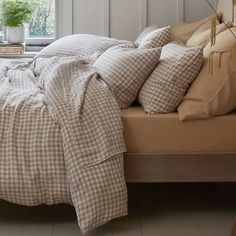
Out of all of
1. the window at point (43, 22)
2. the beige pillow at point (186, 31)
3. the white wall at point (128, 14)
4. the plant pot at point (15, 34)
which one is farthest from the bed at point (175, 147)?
the window at point (43, 22)

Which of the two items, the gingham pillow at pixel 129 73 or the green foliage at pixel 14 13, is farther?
the green foliage at pixel 14 13

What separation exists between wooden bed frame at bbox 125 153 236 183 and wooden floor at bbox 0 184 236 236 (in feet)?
0.76

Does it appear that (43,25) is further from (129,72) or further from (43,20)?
(129,72)

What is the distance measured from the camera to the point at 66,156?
85.7 inches

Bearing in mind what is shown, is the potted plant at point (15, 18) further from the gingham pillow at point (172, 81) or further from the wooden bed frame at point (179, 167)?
the wooden bed frame at point (179, 167)


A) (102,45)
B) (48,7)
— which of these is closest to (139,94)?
(102,45)

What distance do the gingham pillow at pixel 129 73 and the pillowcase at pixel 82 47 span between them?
761mm

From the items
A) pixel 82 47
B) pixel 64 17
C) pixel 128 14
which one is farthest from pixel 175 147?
pixel 64 17

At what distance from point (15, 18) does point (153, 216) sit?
2.34 metres

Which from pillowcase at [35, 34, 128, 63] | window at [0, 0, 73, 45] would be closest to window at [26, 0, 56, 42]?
window at [0, 0, 73, 45]

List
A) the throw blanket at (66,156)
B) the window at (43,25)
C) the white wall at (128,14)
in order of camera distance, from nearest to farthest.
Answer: the throw blanket at (66,156), the white wall at (128,14), the window at (43,25)

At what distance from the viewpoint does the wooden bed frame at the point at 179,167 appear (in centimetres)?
233

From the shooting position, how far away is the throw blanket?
2.17 metres

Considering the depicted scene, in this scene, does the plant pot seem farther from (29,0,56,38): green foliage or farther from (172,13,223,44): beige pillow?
(172,13,223,44): beige pillow
